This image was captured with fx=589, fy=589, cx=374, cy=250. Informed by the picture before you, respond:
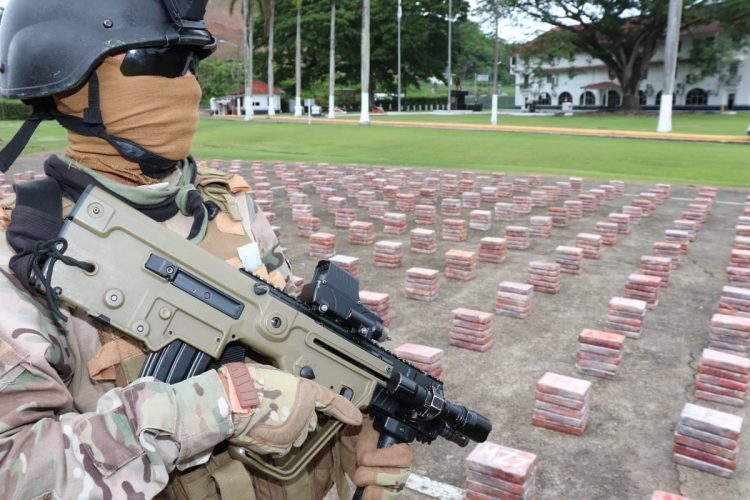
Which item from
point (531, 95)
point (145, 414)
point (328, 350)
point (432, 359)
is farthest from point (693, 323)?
point (531, 95)

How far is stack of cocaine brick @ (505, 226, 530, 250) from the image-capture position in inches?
403

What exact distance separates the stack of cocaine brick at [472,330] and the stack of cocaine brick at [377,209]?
20.7 ft

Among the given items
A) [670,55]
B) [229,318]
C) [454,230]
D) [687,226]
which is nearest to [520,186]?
[687,226]

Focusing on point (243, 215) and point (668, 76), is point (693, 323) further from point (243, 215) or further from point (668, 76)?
point (668, 76)

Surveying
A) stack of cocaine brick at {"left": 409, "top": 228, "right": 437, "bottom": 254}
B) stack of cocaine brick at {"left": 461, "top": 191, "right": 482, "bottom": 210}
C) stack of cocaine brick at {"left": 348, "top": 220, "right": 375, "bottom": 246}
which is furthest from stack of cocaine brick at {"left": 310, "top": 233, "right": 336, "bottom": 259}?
stack of cocaine brick at {"left": 461, "top": 191, "right": 482, "bottom": 210}

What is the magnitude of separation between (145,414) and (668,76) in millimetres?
36383

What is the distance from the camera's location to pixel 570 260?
8.84 m

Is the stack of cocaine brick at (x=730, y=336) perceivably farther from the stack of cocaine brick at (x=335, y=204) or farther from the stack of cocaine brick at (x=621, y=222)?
the stack of cocaine brick at (x=335, y=204)

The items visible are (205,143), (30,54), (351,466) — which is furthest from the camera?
(205,143)

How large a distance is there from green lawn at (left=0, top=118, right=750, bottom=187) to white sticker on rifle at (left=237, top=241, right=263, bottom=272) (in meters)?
16.8

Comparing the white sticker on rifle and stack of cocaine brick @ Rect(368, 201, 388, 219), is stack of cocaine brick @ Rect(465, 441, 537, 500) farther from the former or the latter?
stack of cocaine brick @ Rect(368, 201, 388, 219)

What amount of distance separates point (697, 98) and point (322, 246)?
66.1m

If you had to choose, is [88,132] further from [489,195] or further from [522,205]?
[489,195]

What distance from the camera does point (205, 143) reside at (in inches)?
1080
